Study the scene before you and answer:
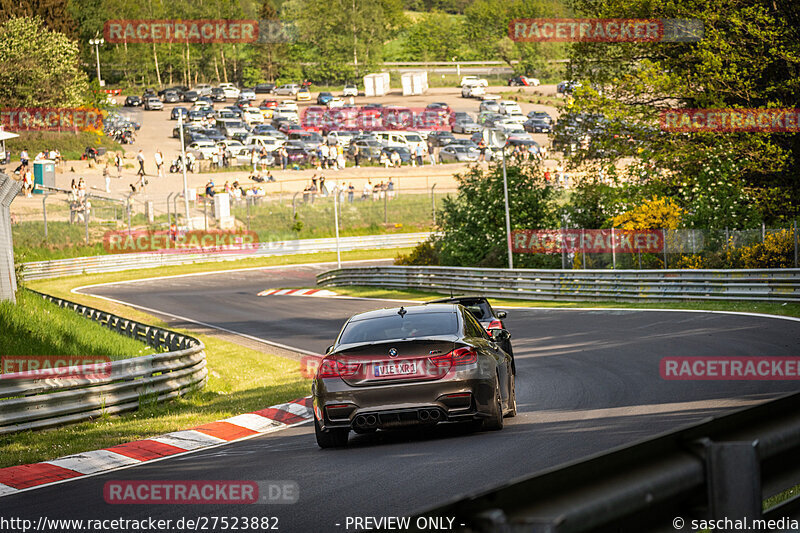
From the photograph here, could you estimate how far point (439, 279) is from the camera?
38.0 meters

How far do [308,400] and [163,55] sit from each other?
118741 millimetres

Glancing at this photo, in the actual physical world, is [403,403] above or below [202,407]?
above

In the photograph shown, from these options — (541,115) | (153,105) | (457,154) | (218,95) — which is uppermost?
(218,95)

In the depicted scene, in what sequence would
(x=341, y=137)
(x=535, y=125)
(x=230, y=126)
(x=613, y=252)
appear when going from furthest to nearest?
(x=535, y=125)
(x=230, y=126)
(x=341, y=137)
(x=613, y=252)

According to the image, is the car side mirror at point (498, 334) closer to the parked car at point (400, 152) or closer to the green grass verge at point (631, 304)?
the green grass verge at point (631, 304)

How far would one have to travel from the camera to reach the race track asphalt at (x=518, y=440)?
7.53 m

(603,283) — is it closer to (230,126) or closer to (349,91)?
(230,126)

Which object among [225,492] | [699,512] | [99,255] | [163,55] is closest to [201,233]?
[99,255]

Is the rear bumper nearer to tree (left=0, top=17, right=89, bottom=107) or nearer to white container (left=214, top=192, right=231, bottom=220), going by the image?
white container (left=214, top=192, right=231, bottom=220)

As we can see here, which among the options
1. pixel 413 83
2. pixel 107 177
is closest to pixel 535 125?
pixel 413 83

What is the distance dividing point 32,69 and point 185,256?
37914mm

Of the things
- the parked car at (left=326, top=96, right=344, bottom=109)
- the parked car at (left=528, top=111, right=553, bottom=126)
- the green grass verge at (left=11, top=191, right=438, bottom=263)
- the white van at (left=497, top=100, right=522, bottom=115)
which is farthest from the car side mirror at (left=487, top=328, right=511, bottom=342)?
the parked car at (left=326, top=96, right=344, bottom=109)

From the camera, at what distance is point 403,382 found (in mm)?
9602

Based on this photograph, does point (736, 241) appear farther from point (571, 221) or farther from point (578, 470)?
point (578, 470)
